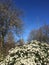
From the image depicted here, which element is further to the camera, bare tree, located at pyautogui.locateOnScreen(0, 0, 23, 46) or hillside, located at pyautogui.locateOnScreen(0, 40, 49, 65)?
bare tree, located at pyautogui.locateOnScreen(0, 0, 23, 46)

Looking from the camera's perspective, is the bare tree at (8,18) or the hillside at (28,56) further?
the bare tree at (8,18)

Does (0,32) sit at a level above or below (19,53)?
above

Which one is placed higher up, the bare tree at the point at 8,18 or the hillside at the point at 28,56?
the bare tree at the point at 8,18

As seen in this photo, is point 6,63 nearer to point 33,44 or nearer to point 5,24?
point 33,44

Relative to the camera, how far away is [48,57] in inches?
301

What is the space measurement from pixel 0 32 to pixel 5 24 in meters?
1.35

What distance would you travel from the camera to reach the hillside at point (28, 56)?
697cm

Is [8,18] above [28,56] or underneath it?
above

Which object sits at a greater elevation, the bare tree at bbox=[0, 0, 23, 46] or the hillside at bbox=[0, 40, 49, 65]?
the bare tree at bbox=[0, 0, 23, 46]

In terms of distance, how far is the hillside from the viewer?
697cm

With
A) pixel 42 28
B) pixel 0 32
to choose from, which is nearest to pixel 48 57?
pixel 0 32

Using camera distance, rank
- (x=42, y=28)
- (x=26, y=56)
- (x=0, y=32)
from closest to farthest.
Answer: (x=26, y=56) → (x=0, y=32) → (x=42, y=28)

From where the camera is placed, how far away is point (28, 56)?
23.4 ft

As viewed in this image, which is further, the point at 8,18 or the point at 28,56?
the point at 8,18
